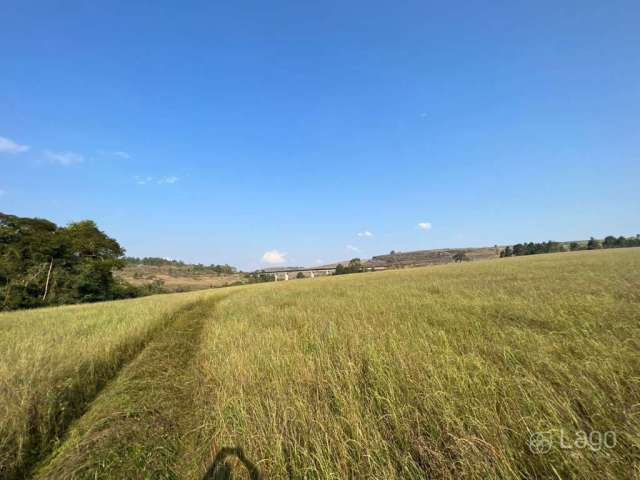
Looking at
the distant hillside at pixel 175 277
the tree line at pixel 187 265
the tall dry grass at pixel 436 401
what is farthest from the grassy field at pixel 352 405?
the tree line at pixel 187 265

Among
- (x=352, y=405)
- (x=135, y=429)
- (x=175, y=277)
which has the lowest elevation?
(x=135, y=429)

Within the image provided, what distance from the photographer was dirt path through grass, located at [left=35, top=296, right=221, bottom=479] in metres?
3.02

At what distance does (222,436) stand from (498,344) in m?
5.00

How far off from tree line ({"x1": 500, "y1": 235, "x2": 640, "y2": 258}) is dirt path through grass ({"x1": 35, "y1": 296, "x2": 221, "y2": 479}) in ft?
417

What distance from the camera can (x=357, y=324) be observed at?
302 inches

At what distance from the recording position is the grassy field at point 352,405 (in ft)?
8.05

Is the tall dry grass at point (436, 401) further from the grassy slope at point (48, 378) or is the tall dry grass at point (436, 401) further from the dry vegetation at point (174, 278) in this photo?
the dry vegetation at point (174, 278)

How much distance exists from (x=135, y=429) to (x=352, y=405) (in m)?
3.23

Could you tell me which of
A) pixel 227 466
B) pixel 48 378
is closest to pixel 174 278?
pixel 48 378

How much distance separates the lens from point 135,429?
12.2 ft

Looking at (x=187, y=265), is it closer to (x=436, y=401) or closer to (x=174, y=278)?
(x=174, y=278)

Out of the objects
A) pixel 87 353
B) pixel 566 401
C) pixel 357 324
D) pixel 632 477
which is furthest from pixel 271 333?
pixel 632 477

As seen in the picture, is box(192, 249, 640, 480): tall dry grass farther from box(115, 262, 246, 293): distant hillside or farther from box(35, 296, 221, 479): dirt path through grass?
box(115, 262, 246, 293): distant hillside

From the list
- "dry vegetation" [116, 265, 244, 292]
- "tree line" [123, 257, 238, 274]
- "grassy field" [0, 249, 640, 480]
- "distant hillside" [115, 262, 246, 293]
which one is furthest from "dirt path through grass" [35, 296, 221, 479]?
"tree line" [123, 257, 238, 274]
